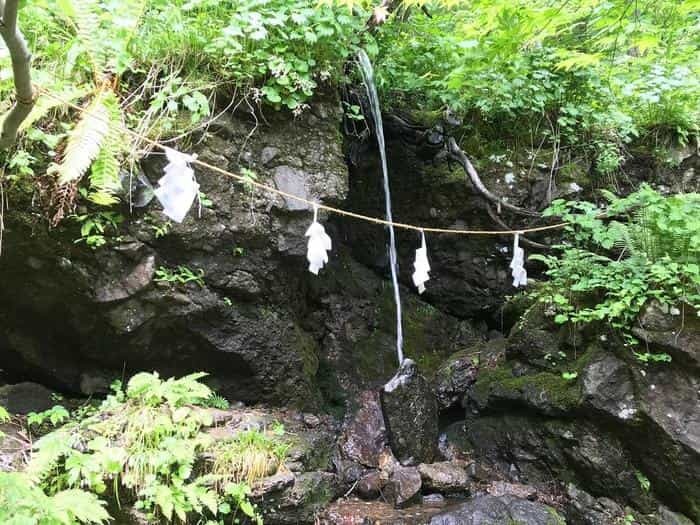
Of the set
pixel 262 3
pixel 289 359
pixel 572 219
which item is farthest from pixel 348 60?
pixel 289 359

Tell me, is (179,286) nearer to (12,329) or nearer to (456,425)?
(12,329)

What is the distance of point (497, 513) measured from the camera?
3869mm

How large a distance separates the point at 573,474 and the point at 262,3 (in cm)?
511

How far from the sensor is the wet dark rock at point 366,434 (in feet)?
16.4

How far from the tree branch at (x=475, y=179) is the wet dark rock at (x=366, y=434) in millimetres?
2824

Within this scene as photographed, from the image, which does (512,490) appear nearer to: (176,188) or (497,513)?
(497,513)

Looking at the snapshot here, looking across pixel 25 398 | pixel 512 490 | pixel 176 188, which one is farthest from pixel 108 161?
pixel 512 490

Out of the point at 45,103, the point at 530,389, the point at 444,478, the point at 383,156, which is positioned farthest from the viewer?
the point at 383,156

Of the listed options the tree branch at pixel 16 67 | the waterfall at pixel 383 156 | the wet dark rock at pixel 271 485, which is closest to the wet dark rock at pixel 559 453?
the waterfall at pixel 383 156

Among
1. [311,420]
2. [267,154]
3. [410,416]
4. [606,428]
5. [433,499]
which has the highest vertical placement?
[267,154]

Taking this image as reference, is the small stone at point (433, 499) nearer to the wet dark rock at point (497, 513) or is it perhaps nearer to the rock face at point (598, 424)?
the wet dark rock at point (497, 513)

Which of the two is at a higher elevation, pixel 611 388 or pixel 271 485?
pixel 611 388

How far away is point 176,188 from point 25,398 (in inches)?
117

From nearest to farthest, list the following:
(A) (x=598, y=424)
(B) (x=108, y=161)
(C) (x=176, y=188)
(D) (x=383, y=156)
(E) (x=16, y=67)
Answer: (E) (x=16, y=67) → (C) (x=176, y=188) → (B) (x=108, y=161) → (A) (x=598, y=424) → (D) (x=383, y=156)
